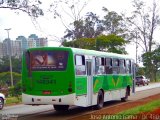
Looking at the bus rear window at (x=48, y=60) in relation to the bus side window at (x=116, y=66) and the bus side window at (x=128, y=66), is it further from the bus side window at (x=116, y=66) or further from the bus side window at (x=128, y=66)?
the bus side window at (x=128, y=66)

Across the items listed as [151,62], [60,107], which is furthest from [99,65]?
[151,62]

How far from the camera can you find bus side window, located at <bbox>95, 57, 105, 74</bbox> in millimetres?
20828

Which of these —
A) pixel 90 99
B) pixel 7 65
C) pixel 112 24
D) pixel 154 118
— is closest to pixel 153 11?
pixel 112 24

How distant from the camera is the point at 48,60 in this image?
17969 millimetres

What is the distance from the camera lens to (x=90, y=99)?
19562mm

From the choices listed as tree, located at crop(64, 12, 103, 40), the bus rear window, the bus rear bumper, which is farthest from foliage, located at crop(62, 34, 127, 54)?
the bus rear bumper

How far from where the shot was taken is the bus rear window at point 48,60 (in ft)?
58.1

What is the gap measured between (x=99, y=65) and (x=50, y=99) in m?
4.60

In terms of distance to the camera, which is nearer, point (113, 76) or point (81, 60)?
point (81, 60)

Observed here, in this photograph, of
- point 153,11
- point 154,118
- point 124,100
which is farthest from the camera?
point 153,11

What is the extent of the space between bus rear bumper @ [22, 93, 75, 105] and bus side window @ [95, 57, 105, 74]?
12.4ft

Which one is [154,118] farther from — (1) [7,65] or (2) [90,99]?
(1) [7,65]

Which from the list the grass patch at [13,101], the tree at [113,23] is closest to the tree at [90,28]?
the tree at [113,23]

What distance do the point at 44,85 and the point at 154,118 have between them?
629cm
